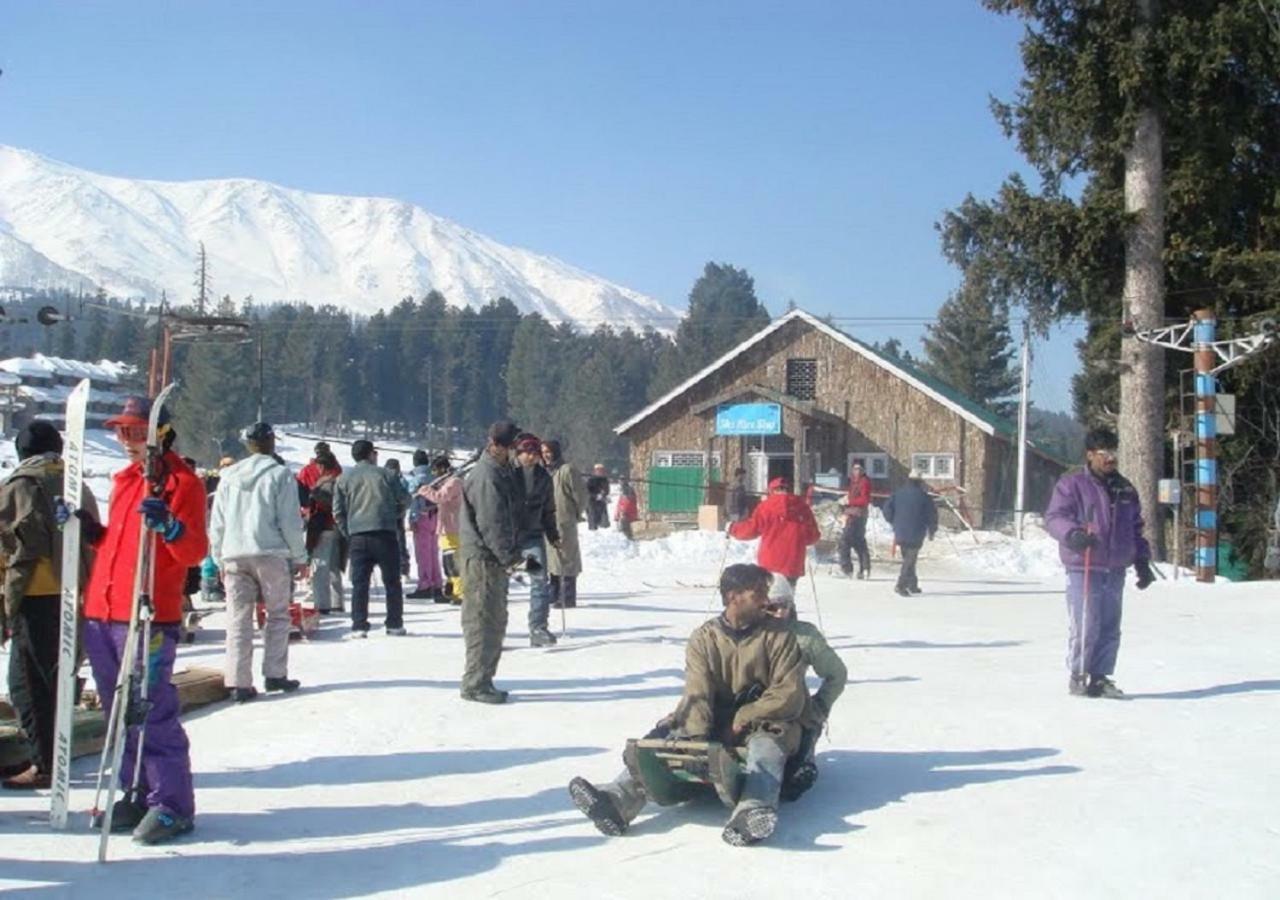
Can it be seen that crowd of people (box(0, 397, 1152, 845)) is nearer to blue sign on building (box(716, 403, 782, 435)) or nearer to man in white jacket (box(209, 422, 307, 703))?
man in white jacket (box(209, 422, 307, 703))

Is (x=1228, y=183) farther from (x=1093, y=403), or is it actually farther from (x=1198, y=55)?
(x=1093, y=403)

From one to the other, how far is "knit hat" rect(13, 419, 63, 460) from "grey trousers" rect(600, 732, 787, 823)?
332 cm

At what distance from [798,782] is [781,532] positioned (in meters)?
5.62

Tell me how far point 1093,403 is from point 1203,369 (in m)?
9.43

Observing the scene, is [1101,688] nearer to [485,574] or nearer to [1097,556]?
[1097,556]

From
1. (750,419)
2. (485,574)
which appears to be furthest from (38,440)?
(750,419)

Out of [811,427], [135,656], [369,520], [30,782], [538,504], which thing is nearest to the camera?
[135,656]

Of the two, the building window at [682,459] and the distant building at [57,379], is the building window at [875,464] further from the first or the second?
the distant building at [57,379]

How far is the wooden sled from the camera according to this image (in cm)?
586

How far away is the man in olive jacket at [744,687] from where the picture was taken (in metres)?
6.03

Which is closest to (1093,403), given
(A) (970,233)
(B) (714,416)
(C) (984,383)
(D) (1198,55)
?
(A) (970,233)

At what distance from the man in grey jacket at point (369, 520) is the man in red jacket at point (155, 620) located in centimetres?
574

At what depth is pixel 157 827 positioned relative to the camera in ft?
18.6

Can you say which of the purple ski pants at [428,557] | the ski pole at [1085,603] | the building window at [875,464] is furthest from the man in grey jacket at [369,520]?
the building window at [875,464]
